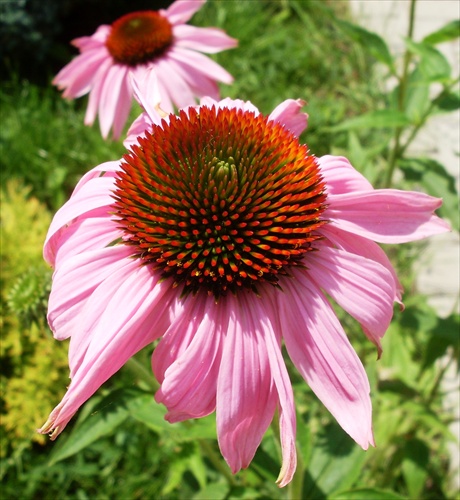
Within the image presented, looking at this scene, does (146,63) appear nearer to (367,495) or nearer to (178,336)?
(178,336)

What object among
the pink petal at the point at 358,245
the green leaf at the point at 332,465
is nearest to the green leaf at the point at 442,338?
the green leaf at the point at 332,465

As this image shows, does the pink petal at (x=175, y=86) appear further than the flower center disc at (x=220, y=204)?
Yes

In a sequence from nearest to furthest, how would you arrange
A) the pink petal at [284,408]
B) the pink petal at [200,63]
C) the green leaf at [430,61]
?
the pink petal at [284,408]
the green leaf at [430,61]
the pink petal at [200,63]

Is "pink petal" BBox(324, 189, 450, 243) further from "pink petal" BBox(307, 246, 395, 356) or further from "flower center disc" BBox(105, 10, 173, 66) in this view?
"flower center disc" BBox(105, 10, 173, 66)

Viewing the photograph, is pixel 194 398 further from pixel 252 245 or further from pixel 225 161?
pixel 225 161

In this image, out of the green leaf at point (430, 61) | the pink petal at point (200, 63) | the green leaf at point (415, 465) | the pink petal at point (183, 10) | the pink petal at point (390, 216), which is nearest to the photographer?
the pink petal at point (390, 216)

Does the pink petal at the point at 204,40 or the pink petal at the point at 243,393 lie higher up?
the pink petal at the point at 204,40

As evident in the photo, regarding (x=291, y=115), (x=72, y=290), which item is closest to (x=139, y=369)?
(x=72, y=290)

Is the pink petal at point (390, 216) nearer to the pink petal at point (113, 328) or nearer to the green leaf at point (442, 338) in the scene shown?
the pink petal at point (113, 328)

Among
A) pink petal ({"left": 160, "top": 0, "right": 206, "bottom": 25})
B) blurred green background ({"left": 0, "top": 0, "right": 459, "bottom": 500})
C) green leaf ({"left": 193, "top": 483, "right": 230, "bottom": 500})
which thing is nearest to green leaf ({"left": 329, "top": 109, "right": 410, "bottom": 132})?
blurred green background ({"left": 0, "top": 0, "right": 459, "bottom": 500})
